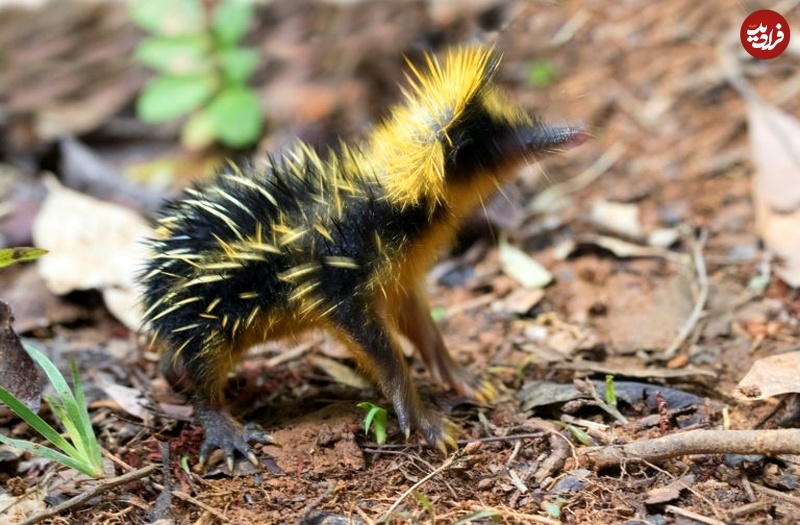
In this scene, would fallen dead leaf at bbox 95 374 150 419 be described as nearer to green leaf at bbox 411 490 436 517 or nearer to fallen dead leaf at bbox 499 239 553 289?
green leaf at bbox 411 490 436 517

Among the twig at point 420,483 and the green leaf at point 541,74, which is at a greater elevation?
the green leaf at point 541,74

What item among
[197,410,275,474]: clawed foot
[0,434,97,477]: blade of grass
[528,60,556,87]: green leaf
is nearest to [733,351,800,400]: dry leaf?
[197,410,275,474]: clawed foot

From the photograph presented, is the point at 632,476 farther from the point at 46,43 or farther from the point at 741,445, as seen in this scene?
the point at 46,43

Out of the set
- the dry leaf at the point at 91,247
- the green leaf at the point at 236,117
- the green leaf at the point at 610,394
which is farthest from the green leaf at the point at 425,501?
the green leaf at the point at 236,117

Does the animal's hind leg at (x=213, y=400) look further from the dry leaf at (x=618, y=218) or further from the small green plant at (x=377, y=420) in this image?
the dry leaf at (x=618, y=218)

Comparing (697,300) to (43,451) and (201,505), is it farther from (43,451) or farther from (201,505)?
(43,451)

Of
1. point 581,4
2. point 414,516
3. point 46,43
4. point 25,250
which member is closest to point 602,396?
point 414,516
